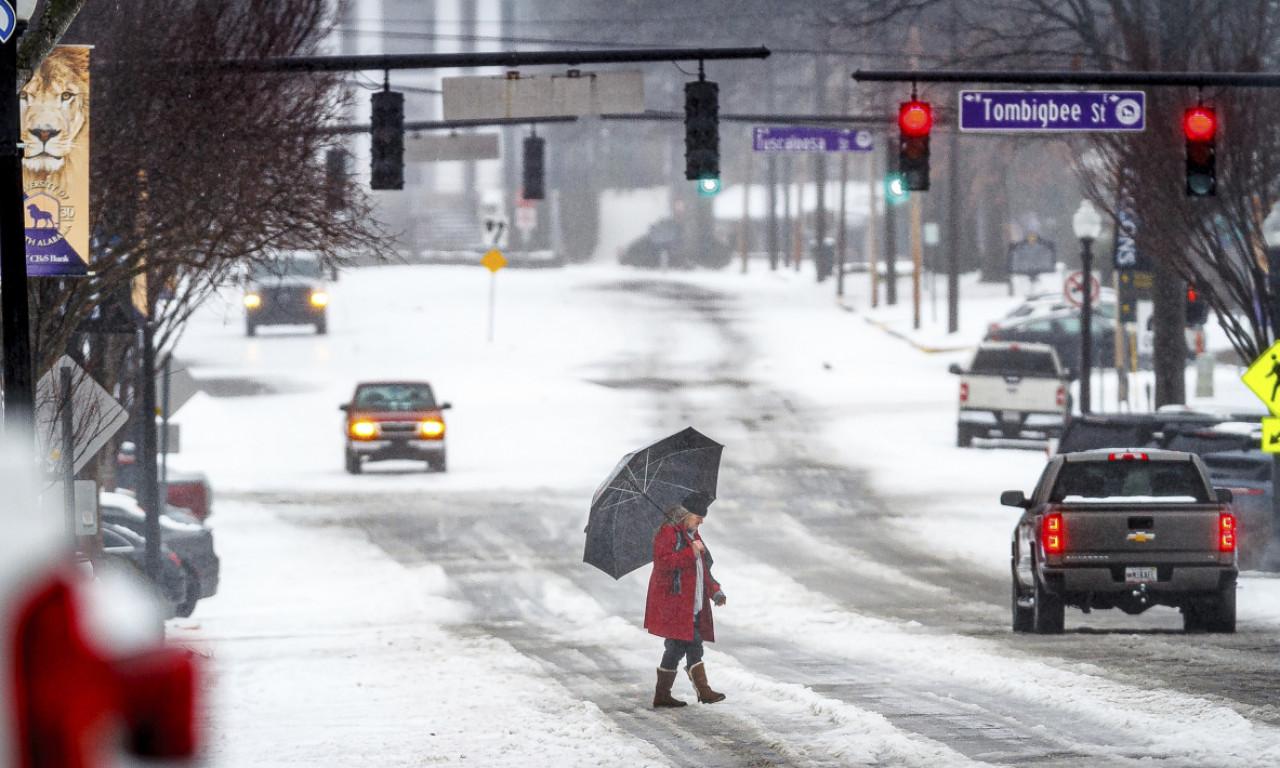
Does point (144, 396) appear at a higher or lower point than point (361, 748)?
higher

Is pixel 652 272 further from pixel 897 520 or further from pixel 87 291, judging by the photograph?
pixel 87 291

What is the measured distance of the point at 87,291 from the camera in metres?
17.2

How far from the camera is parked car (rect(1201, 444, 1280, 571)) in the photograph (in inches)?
846

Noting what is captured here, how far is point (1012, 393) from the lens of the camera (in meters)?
36.4

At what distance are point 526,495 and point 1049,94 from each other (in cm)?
1306

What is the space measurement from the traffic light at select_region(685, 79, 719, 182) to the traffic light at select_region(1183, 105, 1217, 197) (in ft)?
16.1

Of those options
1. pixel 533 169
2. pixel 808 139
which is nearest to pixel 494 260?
pixel 533 169

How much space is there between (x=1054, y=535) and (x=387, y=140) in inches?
318

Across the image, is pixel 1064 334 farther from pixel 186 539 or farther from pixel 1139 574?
pixel 1139 574

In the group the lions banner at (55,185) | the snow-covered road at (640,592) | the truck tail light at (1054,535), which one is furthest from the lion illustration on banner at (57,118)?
the truck tail light at (1054,535)

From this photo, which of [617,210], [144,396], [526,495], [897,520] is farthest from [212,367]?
[617,210]

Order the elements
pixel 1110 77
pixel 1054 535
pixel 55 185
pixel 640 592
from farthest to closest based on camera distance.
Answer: pixel 640 592
pixel 1110 77
pixel 1054 535
pixel 55 185

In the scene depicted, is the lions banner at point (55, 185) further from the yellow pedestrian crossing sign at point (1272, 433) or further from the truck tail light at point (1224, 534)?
the yellow pedestrian crossing sign at point (1272, 433)

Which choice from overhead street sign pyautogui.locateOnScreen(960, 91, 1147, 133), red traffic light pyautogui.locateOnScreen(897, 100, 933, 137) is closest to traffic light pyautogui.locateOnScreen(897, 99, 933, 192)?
red traffic light pyautogui.locateOnScreen(897, 100, 933, 137)
